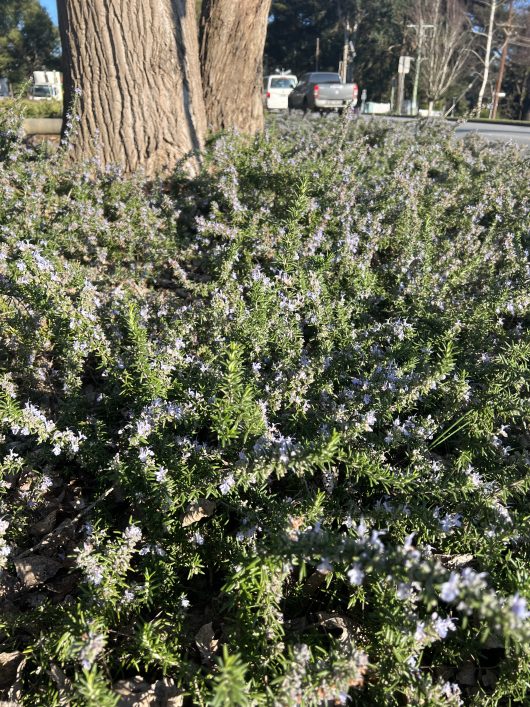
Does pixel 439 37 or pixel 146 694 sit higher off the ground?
pixel 439 37

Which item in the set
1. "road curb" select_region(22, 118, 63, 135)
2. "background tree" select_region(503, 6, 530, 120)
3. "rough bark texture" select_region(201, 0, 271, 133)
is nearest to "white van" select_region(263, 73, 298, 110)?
"background tree" select_region(503, 6, 530, 120)

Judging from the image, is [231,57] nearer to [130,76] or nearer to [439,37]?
[130,76]

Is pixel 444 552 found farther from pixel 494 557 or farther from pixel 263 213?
pixel 263 213

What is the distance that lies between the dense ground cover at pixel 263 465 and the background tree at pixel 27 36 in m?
50.1

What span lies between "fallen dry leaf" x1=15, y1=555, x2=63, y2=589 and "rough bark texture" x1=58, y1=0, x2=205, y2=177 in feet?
14.0

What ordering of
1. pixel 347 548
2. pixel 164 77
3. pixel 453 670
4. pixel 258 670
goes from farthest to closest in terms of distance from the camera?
pixel 164 77
pixel 453 670
pixel 258 670
pixel 347 548

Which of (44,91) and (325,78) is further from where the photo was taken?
(44,91)

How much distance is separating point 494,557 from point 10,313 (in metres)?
2.81

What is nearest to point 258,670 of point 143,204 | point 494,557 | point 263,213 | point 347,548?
point 347,548

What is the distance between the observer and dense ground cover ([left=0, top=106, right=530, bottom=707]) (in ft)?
5.57

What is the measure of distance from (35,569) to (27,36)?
5829cm

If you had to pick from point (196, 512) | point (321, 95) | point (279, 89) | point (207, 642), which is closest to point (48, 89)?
point (321, 95)

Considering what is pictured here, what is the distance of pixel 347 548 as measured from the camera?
140 centimetres

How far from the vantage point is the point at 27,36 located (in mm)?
47188
